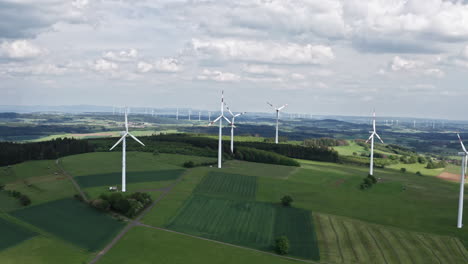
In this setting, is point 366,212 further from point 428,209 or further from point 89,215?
point 89,215

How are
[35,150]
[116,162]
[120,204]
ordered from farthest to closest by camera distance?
[35,150] < [116,162] < [120,204]

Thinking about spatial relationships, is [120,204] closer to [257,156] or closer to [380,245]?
[380,245]

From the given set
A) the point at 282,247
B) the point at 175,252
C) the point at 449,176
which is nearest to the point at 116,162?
the point at 175,252

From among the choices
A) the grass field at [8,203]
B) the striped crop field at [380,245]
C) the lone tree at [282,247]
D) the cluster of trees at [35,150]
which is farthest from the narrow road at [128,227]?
the cluster of trees at [35,150]

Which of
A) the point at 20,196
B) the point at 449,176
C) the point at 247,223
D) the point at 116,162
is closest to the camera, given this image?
the point at 247,223

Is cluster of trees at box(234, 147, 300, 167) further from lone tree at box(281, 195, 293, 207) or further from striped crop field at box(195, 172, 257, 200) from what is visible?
lone tree at box(281, 195, 293, 207)

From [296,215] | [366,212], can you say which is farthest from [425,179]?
[296,215]
